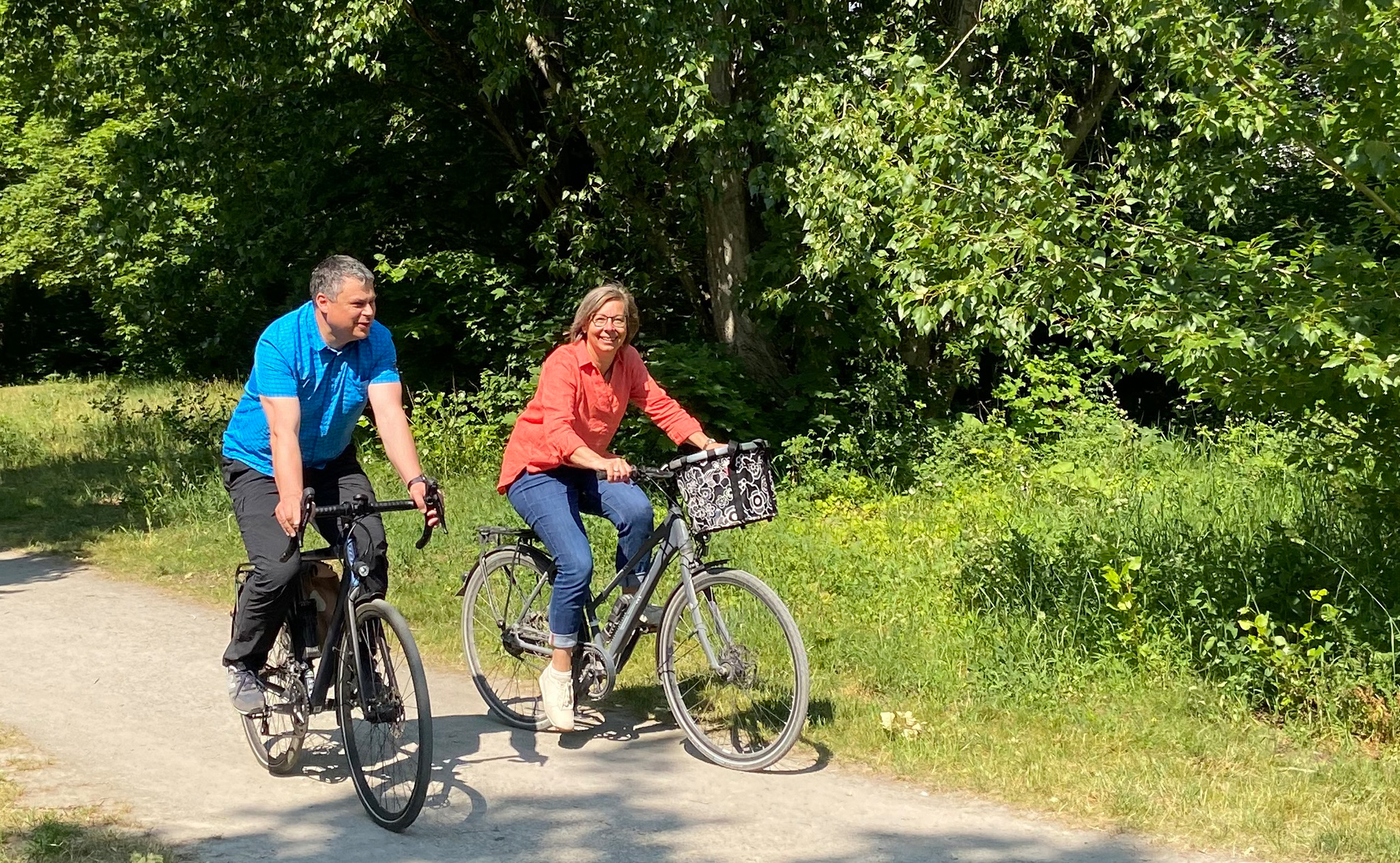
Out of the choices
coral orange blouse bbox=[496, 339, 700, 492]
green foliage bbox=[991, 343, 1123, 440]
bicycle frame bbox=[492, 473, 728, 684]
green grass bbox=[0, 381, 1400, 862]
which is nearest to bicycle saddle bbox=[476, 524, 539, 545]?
coral orange blouse bbox=[496, 339, 700, 492]

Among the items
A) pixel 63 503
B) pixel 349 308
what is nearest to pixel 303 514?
pixel 349 308

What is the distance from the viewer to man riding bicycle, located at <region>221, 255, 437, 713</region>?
5297mm

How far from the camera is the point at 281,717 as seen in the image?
5.79 metres

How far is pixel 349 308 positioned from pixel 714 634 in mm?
1864

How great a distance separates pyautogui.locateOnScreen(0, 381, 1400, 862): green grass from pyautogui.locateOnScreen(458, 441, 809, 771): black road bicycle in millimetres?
441

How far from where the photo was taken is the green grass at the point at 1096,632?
5449 mm

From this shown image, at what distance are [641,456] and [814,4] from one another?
4363mm

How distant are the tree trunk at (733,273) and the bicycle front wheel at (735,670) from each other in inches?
293

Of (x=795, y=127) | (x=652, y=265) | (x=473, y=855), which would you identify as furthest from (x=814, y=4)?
(x=473, y=855)

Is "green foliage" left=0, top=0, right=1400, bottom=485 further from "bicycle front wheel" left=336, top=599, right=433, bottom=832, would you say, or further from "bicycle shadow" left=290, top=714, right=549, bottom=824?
"bicycle front wheel" left=336, top=599, right=433, bottom=832

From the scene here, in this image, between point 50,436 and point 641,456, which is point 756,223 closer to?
point 641,456

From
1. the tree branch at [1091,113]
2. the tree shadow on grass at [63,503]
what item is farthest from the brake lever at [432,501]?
the tree branch at [1091,113]

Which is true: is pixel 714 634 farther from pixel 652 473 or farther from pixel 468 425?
pixel 468 425

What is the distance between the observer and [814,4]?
496 inches
